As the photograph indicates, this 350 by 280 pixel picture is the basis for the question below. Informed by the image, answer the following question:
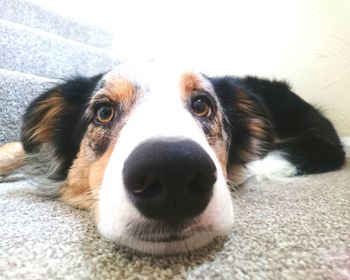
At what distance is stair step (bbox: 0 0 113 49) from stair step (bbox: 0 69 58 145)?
3.15 feet

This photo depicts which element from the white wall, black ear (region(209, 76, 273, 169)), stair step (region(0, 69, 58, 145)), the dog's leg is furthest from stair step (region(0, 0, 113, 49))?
black ear (region(209, 76, 273, 169))

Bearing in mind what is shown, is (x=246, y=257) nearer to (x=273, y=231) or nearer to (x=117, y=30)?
(x=273, y=231)

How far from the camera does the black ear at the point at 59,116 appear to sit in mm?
1371

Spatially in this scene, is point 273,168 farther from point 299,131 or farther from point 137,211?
point 137,211

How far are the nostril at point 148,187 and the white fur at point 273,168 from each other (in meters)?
1.11

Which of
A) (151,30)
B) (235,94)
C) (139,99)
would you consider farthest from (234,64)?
(139,99)

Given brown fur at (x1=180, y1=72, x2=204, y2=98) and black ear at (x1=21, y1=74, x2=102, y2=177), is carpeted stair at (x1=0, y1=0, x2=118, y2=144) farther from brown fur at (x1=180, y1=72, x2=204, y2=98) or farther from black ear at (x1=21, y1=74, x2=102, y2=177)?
brown fur at (x1=180, y1=72, x2=204, y2=98)

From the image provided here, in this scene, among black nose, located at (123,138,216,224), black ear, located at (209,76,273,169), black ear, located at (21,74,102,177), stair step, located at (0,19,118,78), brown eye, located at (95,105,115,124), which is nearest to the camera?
black nose, located at (123,138,216,224)

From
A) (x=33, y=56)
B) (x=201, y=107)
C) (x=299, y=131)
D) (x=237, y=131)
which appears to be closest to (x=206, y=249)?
(x=201, y=107)

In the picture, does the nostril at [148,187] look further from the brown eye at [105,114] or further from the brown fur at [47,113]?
the brown fur at [47,113]

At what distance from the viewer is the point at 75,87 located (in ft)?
4.57

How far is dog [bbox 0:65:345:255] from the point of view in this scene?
624 mm

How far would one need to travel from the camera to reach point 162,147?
628 mm

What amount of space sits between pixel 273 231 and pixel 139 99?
54cm
